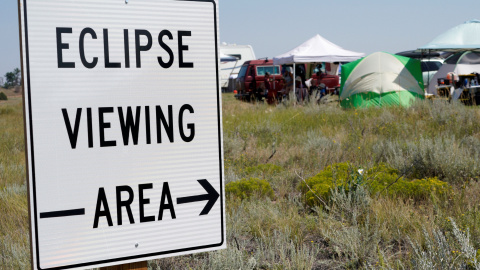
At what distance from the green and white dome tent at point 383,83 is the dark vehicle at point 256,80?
766 cm

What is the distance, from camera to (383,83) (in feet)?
43.4

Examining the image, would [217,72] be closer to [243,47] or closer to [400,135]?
[400,135]

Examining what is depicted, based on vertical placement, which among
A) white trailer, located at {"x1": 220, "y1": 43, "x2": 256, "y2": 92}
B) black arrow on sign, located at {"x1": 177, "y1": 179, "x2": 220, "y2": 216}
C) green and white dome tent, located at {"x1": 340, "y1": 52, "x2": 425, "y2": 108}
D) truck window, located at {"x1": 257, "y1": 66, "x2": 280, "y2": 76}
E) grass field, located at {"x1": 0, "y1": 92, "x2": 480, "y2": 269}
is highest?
white trailer, located at {"x1": 220, "y1": 43, "x2": 256, "y2": 92}

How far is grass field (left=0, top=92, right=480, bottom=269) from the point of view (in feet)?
10.5

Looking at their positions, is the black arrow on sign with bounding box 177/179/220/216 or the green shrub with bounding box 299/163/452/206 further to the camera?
the green shrub with bounding box 299/163/452/206

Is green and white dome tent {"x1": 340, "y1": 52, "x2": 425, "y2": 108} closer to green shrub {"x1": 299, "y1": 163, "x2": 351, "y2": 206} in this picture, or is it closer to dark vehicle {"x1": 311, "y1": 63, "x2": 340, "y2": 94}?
dark vehicle {"x1": 311, "y1": 63, "x2": 340, "y2": 94}

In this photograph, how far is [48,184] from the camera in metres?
1.42

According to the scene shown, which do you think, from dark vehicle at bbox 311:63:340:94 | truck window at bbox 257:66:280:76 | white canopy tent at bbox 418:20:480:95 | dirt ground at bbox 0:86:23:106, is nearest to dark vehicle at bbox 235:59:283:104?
truck window at bbox 257:66:280:76

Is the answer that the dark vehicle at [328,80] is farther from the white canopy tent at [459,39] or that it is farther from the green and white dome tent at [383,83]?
the green and white dome tent at [383,83]

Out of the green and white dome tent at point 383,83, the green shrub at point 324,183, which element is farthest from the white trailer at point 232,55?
the green shrub at point 324,183

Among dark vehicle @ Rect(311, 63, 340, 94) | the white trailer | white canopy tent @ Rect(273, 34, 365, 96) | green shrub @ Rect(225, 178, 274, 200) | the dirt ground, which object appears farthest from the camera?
the dirt ground

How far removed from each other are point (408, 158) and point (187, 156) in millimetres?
4872

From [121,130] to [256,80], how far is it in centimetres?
2120

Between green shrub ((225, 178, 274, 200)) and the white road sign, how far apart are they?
3.17 meters
